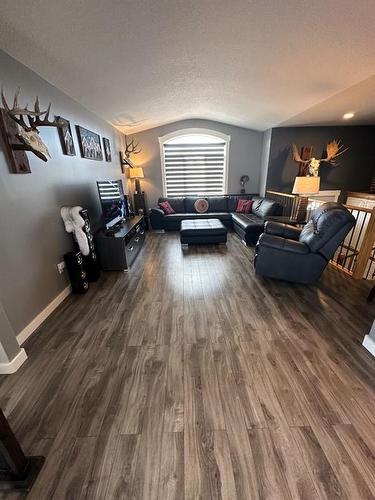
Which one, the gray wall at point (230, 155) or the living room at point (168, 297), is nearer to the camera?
the living room at point (168, 297)

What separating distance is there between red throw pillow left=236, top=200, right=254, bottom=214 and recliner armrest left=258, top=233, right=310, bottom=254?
113 inches

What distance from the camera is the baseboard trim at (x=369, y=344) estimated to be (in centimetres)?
171

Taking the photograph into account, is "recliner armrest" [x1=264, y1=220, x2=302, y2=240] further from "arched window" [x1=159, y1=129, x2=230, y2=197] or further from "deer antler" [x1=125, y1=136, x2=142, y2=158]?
"deer antler" [x1=125, y1=136, x2=142, y2=158]

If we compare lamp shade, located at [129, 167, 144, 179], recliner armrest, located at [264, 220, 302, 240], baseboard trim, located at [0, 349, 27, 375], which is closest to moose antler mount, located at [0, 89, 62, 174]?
baseboard trim, located at [0, 349, 27, 375]

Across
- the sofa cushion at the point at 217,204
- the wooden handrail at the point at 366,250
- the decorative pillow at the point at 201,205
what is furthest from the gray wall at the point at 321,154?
the wooden handrail at the point at 366,250

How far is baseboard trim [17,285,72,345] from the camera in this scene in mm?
1907

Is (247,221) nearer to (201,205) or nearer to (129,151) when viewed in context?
(201,205)

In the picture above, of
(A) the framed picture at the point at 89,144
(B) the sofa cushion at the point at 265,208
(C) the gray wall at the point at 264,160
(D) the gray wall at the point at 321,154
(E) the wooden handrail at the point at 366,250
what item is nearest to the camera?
(E) the wooden handrail at the point at 366,250

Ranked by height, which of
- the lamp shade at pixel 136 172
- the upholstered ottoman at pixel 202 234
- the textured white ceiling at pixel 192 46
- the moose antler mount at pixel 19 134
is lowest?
the upholstered ottoman at pixel 202 234

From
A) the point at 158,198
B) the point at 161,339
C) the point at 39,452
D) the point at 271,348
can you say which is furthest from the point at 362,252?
the point at 158,198

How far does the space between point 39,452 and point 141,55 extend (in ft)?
10.7

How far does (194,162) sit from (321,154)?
10.6ft

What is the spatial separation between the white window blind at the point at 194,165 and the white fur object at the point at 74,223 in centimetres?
398

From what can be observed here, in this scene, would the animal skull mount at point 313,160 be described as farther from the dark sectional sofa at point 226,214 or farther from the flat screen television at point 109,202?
the flat screen television at point 109,202
